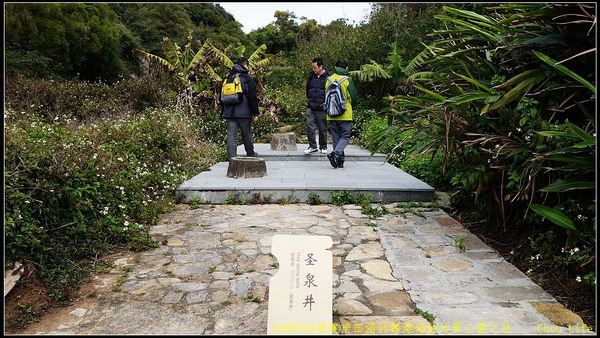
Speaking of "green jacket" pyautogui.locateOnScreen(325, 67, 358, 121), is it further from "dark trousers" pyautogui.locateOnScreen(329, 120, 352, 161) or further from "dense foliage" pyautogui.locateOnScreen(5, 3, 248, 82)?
"dense foliage" pyautogui.locateOnScreen(5, 3, 248, 82)

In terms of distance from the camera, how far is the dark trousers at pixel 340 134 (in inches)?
299

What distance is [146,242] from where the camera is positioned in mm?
4184

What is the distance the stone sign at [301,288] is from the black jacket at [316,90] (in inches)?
244

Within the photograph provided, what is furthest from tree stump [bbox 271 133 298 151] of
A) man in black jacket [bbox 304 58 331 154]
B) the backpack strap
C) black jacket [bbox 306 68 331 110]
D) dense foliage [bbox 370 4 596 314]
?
dense foliage [bbox 370 4 596 314]

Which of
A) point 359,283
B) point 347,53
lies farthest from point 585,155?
point 347,53

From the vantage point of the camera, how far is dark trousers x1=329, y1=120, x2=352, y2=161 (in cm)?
759

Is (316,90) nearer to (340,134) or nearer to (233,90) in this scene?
(340,134)

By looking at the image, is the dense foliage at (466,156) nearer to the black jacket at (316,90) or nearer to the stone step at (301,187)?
the stone step at (301,187)

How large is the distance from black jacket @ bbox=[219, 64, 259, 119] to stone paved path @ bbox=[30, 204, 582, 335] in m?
3.24

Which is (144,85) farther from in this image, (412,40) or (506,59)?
(506,59)

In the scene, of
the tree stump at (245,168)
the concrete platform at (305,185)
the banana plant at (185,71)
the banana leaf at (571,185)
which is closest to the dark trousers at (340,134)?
the concrete platform at (305,185)

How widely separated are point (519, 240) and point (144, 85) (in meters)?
10.9

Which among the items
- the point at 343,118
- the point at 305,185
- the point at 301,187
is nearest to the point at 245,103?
the point at 343,118

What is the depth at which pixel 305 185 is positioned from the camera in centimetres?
623
